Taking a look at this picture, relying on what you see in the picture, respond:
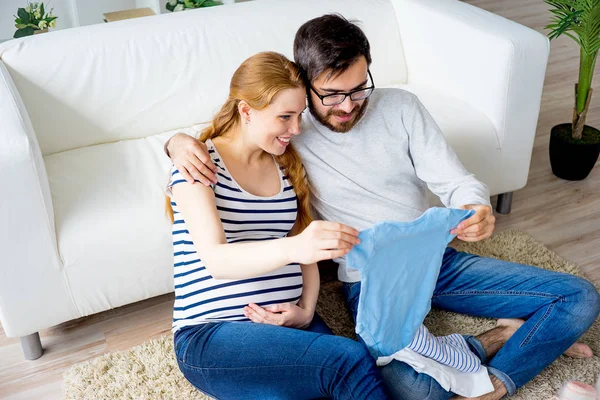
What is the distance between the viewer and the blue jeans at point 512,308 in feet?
5.35

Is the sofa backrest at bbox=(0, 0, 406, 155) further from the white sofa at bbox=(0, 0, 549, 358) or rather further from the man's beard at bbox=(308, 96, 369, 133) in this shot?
the man's beard at bbox=(308, 96, 369, 133)

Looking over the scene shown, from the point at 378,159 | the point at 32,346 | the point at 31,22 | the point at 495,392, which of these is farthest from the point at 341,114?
the point at 31,22

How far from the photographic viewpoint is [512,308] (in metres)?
1.83

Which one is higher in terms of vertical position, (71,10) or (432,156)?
(432,156)

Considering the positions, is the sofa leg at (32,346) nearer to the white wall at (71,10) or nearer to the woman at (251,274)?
the woman at (251,274)

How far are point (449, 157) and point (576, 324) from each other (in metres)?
0.52

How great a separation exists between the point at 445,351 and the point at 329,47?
29.7 inches

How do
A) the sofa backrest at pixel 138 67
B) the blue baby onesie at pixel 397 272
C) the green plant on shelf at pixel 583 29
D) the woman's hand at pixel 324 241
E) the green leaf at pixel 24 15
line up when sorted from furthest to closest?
1. the green leaf at pixel 24 15
2. the green plant on shelf at pixel 583 29
3. the sofa backrest at pixel 138 67
4. the blue baby onesie at pixel 397 272
5. the woman's hand at pixel 324 241

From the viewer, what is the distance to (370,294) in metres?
1.49

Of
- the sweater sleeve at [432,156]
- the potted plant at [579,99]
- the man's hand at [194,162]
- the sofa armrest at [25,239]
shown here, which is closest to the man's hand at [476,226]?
the sweater sleeve at [432,156]

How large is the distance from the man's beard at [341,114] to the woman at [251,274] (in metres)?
0.12

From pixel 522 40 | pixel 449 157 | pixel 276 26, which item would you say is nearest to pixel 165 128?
pixel 276 26

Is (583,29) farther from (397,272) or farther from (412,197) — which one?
(397,272)

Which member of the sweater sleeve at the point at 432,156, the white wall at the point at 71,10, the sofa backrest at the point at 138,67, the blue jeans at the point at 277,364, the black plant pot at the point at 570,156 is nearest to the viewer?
the blue jeans at the point at 277,364
